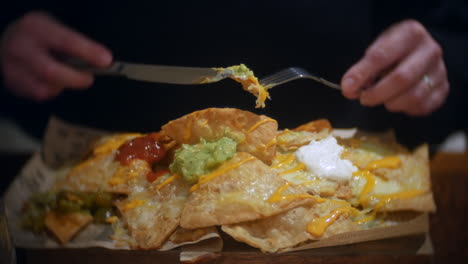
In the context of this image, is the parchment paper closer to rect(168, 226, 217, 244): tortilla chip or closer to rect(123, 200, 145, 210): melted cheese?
rect(168, 226, 217, 244): tortilla chip

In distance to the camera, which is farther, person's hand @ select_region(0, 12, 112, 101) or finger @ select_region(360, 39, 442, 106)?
finger @ select_region(360, 39, 442, 106)

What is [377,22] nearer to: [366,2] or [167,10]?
[366,2]

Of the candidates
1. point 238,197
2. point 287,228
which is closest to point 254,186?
point 238,197

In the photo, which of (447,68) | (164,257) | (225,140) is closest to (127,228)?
(164,257)

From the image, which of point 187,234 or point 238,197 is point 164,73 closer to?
point 238,197

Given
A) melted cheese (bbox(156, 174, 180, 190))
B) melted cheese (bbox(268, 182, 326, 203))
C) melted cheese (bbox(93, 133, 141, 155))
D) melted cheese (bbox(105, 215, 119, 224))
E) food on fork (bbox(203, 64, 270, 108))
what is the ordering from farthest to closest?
melted cheese (bbox(93, 133, 141, 155)) < melted cheese (bbox(105, 215, 119, 224)) < melted cheese (bbox(156, 174, 180, 190)) < melted cheese (bbox(268, 182, 326, 203)) < food on fork (bbox(203, 64, 270, 108))

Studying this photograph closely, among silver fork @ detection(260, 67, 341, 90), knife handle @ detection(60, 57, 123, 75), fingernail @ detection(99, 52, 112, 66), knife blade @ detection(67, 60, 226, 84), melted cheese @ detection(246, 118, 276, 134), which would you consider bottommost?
melted cheese @ detection(246, 118, 276, 134)

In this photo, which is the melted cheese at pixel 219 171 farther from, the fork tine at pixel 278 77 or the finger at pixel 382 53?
the finger at pixel 382 53

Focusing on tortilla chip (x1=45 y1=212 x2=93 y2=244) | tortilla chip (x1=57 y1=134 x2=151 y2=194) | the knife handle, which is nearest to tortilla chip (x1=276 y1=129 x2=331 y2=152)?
tortilla chip (x1=57 y1=134 x2=151 y2=194)
